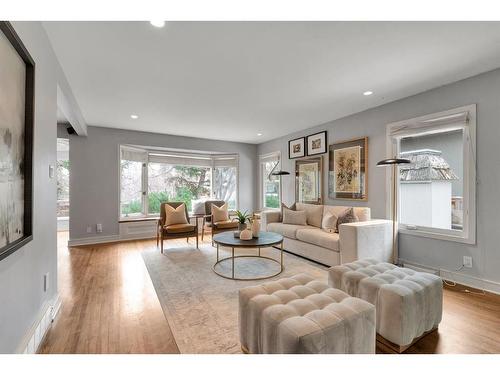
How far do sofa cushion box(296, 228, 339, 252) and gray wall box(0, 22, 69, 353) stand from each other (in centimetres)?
307

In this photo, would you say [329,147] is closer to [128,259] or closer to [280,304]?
[280,304]

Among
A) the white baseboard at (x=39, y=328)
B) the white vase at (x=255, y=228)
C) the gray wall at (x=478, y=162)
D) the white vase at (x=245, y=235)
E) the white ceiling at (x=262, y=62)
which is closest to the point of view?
the white baseboard at (x=39, y=328)

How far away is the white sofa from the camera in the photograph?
2.98 m

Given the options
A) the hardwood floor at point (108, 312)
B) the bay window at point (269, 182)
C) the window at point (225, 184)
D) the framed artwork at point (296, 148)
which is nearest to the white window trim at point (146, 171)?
the window at point (225, 184)

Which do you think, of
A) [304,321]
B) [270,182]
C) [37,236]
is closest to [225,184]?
[270,182]

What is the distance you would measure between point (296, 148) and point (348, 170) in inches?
57.4

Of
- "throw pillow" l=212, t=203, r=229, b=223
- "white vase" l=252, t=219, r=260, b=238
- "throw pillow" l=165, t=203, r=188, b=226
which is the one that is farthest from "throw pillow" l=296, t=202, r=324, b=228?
"throw pillow" l=165, t=203, r=188, b=226

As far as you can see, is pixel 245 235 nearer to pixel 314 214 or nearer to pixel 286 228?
pixel 286 228

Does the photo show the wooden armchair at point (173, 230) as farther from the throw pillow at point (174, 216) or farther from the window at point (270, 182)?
the window at point (270, 182)

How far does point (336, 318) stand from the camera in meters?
1.27

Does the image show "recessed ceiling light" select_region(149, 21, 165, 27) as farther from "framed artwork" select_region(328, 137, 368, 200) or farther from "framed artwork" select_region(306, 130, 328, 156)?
"framed artwork" select_region(306, 130, 328, 156)

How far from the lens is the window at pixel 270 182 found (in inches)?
238

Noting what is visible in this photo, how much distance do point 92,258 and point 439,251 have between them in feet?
16.4

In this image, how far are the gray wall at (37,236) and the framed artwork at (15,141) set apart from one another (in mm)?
157
